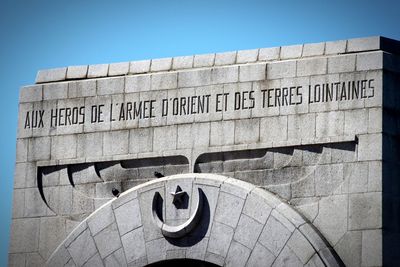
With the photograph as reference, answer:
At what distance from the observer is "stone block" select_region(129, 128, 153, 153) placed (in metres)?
37.6

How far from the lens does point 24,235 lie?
127ft

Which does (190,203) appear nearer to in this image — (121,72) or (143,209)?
(143,209)

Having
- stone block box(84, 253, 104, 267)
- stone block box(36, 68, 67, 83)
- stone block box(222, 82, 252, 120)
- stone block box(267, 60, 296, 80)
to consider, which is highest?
stone block box(36, 68, 67, 83)

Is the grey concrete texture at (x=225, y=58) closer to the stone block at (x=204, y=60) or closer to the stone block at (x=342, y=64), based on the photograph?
the stone block at (x=204, y=60)

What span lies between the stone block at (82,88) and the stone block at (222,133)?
121 inches

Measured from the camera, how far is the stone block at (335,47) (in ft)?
118

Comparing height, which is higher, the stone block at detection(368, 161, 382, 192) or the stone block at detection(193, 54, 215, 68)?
the stone block at detection(193, 54, 215, 68)

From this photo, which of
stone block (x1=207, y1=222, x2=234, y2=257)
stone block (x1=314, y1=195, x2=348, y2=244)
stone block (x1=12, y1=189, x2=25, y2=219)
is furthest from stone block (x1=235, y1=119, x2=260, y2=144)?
stone block (x1=12, y1=189, x2=25, y2=219)

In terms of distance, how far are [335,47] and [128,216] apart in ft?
18.0

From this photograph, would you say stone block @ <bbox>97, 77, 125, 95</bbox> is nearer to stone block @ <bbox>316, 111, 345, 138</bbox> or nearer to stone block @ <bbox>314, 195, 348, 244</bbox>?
stone block @ <bbox>316, 111, 345, 138</bbox>

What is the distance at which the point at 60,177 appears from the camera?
3859 centimetres

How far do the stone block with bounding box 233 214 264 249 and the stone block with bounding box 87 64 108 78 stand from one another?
16.1 feet

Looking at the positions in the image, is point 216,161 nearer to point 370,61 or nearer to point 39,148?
point 370,61

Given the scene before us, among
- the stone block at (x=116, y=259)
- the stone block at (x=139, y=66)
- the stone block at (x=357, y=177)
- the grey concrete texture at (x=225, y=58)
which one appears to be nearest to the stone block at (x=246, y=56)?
the grey concrete texture at (x=225, y=58)
